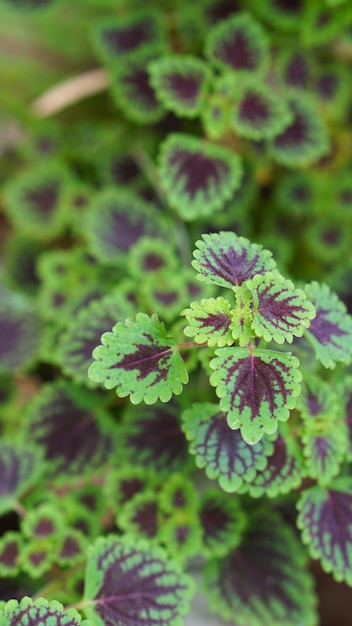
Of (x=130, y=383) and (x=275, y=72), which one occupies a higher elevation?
(x=275, y=72)

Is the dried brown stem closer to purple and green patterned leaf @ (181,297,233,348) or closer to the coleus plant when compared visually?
the coleus plant

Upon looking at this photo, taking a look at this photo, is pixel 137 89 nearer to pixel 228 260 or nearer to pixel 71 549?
pixel 228 260

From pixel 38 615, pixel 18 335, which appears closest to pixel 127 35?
pixel 18 335

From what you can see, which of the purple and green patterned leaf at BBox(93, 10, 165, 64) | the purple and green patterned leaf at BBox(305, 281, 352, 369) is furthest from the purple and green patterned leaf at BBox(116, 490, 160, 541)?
the purple and green patterned leaf at BBox(93, 10, 165, 64)

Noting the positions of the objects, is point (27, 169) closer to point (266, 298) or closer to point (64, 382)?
point (64, 382)

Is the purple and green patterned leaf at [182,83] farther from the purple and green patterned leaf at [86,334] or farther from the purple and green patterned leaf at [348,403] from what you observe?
the purple and green patterned leaf at [348,403]

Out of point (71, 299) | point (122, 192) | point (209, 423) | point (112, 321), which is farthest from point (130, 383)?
point (122, 192)
